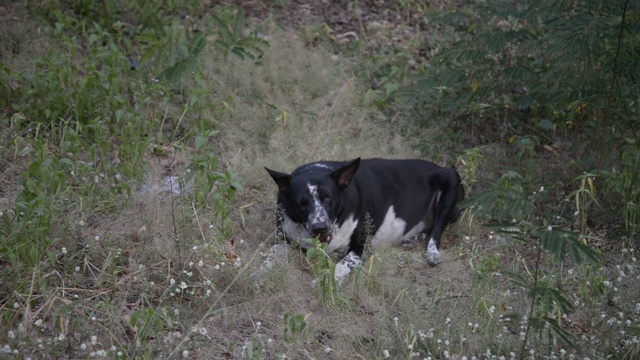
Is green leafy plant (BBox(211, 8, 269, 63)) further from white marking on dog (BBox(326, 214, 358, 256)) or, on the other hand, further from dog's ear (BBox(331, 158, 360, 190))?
white marking on dog (BBox(326, 214, 358, 256))

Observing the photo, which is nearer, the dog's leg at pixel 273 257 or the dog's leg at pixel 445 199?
the dog's leg at pixel 273 257

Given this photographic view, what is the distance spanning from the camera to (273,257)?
5.95 m

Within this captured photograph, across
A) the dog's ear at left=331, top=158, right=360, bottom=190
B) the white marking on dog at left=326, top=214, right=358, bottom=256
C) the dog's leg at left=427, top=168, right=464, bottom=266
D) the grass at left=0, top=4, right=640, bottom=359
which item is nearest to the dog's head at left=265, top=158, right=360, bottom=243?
the dog's ear at left=331, top=158, right=360, bottom=190

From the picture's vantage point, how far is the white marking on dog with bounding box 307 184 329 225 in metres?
6.20

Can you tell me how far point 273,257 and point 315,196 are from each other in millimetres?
629

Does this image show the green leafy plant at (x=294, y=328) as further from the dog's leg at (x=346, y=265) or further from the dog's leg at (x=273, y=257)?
the dog's leg at (x=346, y=265)

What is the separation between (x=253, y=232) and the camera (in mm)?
6586

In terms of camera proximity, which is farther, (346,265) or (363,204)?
(363,204)

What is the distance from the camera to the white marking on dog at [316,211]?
→ 6.20 m

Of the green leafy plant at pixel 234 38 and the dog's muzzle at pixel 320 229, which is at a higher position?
the green leafy plant at pixel 234 38

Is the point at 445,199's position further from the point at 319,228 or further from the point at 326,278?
the point at 326,278

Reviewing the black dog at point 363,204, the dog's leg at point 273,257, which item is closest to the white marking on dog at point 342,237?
the black dog at point 363,204

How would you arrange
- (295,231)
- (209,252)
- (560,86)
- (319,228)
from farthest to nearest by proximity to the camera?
(560,86) → (295,231) → (319,228) → (209,252)

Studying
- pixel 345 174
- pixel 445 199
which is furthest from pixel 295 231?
pixel 445 199
